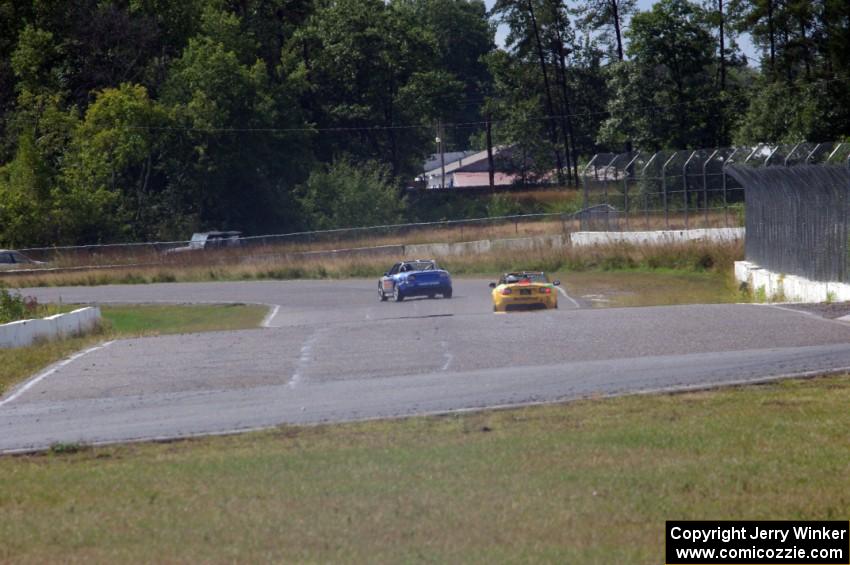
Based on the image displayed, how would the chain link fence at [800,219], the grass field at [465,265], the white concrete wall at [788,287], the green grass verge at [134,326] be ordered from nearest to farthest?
the green grass verge at [134,326]
the white concrete wall at [788,287]
the chain link fence at [800,219]
the grass field at [465,265]

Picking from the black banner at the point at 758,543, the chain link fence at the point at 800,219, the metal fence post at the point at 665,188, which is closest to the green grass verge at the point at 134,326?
the black banner at the point at 758,543

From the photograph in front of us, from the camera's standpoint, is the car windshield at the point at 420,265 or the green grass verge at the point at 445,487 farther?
the car windshield at the point at 420,265

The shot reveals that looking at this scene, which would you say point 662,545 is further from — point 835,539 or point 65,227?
point 65,227

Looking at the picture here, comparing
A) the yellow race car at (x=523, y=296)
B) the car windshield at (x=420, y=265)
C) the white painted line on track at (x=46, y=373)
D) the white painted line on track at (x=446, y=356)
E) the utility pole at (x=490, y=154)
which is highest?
the utility pole at (x=490, y=154)

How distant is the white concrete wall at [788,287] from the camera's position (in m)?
20.9

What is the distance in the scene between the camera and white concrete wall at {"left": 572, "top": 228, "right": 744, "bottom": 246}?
40.9 meters

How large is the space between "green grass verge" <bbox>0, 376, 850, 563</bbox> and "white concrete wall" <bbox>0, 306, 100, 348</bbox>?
10.6 m

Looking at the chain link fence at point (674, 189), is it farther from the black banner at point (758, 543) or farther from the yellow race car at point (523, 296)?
the black banner at point (758, 543)

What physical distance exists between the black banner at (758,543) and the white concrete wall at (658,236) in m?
34.2

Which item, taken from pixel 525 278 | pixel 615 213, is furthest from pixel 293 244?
pixel 525 278

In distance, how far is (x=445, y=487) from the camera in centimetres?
822

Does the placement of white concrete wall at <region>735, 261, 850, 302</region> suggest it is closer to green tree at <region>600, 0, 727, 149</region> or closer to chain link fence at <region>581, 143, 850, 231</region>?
chain link fence at <region>581, 143, 850, 231</region>

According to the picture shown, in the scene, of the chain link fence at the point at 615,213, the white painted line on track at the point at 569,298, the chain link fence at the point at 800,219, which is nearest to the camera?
the chain link fence at the point at 800,219

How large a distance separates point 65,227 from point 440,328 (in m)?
48.7
